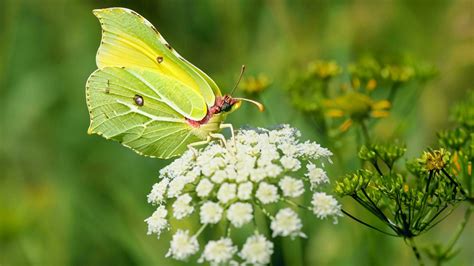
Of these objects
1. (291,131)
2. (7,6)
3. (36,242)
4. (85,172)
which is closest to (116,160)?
(85,172)

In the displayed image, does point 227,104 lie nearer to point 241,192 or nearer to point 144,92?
point 144,92

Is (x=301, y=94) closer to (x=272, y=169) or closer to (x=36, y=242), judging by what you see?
(x=272, y=169)

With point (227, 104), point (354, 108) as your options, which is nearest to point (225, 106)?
point (227, 104)

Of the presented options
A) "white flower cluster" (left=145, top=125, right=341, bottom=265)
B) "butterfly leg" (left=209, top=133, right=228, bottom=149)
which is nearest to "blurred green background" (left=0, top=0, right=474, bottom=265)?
"butterfly leg" (left=209, top=133, right=228, bottom=149)

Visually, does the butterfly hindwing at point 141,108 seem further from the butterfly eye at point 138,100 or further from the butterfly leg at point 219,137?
the butterfly leg at point 219,137

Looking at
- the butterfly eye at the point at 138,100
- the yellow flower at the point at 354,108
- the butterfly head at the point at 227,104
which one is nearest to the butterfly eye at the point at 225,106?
the butterfly head at the point at 227,104
